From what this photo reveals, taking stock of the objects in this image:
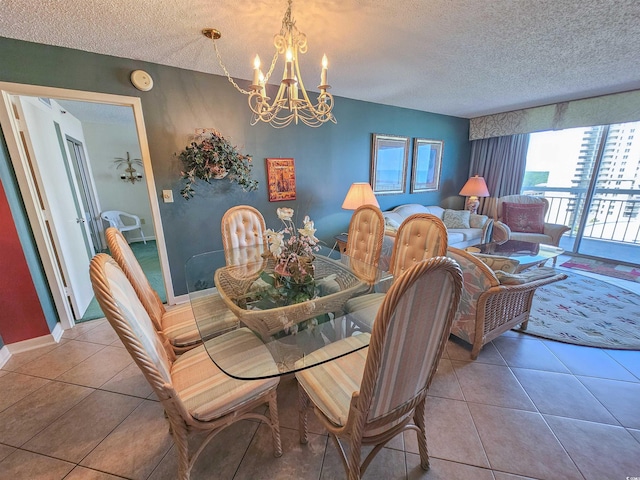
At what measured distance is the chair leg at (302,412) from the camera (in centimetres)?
124

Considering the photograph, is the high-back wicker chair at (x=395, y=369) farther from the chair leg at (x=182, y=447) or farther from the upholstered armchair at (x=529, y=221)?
the upholstered armchair at (x=529, y=221)

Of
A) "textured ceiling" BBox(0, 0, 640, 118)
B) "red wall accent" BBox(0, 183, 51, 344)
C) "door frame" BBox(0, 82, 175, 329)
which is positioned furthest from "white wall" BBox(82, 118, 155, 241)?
"textured ceiling" BBox(0, 0, 640, 118)

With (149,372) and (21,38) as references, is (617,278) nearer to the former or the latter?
(149,372)

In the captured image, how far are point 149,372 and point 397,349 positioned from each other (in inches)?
31.3

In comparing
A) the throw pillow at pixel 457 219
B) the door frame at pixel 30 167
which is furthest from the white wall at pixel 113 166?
the throw pillow at pixel 457 219

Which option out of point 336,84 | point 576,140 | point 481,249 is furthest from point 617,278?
point 336,84

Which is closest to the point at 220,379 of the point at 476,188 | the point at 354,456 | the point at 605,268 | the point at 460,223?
the point at 354,456

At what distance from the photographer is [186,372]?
1.15 meters

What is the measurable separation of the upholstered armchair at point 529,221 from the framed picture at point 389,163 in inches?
70.8

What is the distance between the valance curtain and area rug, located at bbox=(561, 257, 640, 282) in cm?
139

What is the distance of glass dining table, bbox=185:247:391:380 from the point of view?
1.13 metres

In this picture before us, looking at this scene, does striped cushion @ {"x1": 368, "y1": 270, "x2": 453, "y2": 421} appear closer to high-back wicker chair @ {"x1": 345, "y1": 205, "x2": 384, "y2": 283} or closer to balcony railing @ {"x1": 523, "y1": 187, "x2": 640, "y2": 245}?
high-back wicker chair @ {"x1": 345, "y1": 205, "x2": 384, "y2": 283}

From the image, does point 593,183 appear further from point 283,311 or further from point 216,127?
point 216,127

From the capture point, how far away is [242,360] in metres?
1.12
